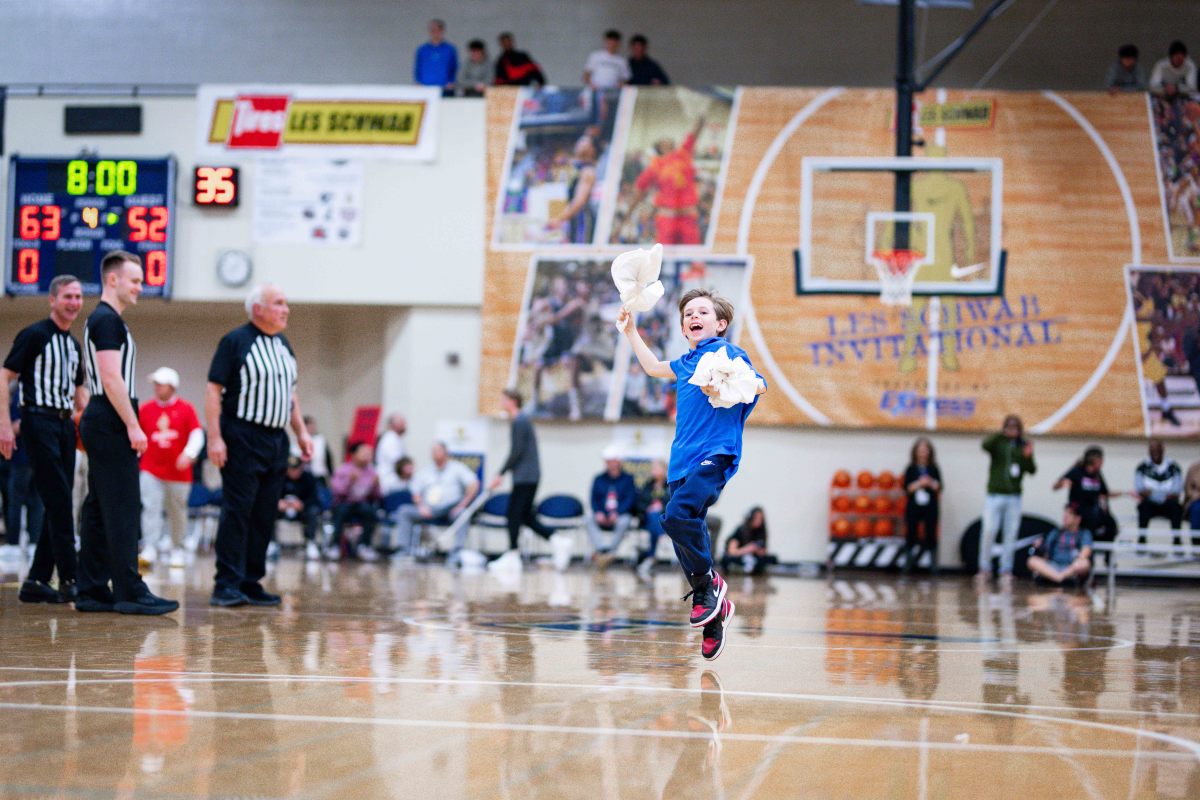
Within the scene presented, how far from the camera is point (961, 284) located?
49.0 ft

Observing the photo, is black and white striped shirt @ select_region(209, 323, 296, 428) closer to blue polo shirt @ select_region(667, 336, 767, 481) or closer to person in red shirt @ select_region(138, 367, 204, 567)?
blue polo shirt @ select_region(667, 336, 767, 481)

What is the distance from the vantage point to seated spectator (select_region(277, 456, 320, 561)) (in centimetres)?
1496

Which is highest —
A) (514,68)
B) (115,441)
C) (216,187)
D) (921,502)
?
(514,68)

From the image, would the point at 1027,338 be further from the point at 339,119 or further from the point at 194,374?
the point at 194,374

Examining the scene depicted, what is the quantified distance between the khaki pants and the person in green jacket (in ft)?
26.0

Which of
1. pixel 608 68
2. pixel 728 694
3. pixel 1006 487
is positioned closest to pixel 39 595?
pixel 728 694

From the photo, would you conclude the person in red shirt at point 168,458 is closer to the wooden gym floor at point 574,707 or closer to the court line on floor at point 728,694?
the wooden gym floor at point 574,707

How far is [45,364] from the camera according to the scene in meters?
7.76

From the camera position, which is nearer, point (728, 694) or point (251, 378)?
point (728, 694)

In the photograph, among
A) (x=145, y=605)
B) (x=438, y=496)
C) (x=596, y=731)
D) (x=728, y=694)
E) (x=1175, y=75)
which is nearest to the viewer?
(x=596, y=731)

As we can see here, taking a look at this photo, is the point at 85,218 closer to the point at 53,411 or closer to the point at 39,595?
the point at 53,411

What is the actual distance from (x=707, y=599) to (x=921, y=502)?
9.78m

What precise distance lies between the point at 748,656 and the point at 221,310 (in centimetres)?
1286

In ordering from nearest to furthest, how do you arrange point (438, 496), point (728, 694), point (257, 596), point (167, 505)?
point (728, 694) → point (257, 596) → point (167, 505) → point (438, 496)
